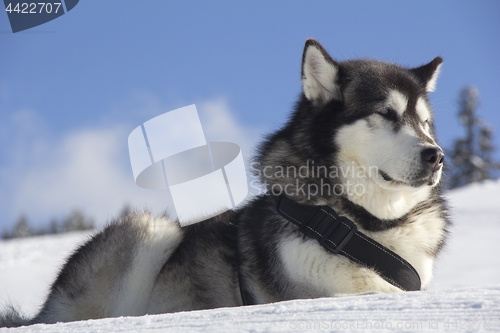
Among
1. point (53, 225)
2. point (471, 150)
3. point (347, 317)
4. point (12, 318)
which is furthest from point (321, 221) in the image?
point (53, 225)

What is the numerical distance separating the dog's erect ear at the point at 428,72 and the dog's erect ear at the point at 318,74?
2.51ft

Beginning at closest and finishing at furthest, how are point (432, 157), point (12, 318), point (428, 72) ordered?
point (432, 157)
point (428, 72)
point (12, 318)

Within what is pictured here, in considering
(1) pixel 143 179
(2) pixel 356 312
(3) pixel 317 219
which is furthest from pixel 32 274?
(2) pixel 356 312

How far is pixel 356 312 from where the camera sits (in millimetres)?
1924

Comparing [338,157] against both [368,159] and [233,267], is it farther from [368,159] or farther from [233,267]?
[233,267]

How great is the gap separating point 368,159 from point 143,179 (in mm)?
1995

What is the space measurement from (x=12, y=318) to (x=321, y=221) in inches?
103

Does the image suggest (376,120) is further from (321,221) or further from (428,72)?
(428,72)

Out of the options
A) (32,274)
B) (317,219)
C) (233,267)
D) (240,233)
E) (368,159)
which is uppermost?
(368,159)

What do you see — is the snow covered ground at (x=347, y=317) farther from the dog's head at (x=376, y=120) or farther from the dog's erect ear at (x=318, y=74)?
the dog's erect ear at (x=318, y=74)

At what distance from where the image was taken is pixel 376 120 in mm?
2871

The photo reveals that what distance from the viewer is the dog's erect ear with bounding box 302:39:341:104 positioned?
303 cm

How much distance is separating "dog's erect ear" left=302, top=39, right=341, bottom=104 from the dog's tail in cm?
285

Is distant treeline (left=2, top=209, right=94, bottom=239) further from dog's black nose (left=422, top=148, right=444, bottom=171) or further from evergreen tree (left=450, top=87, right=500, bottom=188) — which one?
dog's black nose (left=422, top=148, right=444, bottom=171)
